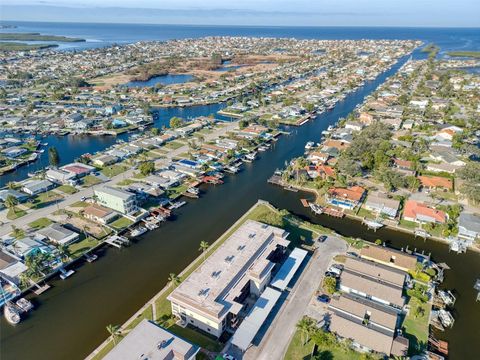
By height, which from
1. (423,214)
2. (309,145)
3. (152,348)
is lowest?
(152,348)

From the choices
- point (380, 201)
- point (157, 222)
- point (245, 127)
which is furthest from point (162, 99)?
point (380, 201)

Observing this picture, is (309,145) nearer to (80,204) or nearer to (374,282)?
(374,282)

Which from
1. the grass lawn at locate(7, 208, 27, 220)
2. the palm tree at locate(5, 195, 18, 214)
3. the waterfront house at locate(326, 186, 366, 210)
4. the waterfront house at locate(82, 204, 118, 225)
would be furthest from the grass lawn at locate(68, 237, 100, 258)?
the waterfront house at locate(326, 186, 366, 210)

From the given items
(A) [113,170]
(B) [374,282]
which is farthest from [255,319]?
(A) [113,170]

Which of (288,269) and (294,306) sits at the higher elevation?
(288,269)

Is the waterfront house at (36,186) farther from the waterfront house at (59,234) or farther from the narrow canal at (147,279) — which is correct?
the narrow canal at (147,279)

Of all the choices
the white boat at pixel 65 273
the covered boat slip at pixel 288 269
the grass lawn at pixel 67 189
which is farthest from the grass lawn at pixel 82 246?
the covered boat slip at pixel 288 269
